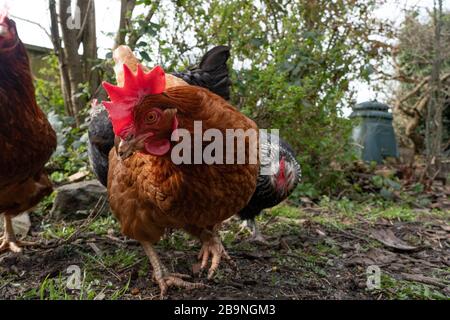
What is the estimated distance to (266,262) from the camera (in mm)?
2467

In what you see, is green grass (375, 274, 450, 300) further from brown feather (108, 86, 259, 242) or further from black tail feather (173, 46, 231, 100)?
black tail feather (173, 46, 231, 100)

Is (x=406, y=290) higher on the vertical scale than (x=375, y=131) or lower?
lower

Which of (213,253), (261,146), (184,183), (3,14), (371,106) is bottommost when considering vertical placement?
(213,253)

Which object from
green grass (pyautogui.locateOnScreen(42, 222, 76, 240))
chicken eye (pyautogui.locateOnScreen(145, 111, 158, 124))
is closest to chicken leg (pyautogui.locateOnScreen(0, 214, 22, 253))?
green grass (pyautogui.locateOnScreen(42, 222, 76, 240))

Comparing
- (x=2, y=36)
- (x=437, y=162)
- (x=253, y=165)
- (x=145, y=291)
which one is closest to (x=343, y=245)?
(x=253, y=165)

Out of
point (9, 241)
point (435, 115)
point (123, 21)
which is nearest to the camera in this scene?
point (9, 241)

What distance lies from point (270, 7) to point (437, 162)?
11.0 feet

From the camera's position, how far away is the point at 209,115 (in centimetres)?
174

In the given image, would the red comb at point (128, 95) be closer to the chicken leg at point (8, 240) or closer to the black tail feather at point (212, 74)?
the black tail feather at point (212, 74)

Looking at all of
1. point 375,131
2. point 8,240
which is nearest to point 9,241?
point 8,240

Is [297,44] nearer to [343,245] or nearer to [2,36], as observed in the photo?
[343,245]

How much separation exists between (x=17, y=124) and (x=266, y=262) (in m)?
1.64

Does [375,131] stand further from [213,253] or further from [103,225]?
[213,253]

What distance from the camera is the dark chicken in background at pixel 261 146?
2.60 meters
